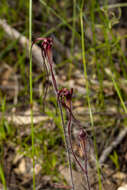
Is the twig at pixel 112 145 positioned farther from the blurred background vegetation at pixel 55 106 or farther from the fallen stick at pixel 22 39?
the fallen stick at pixel 22 39

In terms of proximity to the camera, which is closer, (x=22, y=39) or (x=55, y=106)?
(x=55, y=106)

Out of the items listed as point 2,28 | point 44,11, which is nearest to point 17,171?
point 2,28

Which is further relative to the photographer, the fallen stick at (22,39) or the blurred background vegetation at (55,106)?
the fallen stick at (22,39)

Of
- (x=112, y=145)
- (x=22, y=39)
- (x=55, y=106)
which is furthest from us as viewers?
(x=22, y=39)

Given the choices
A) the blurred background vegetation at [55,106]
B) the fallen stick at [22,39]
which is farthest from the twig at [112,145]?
the fallen stick at [22,39]

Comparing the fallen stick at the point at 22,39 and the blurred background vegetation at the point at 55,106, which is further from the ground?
the fallen stick at the point at 22,39

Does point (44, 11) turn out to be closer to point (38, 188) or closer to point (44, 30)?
point (44, 30)

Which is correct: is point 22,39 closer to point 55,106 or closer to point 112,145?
point 55,106

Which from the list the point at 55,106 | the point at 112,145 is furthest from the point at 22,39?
the point at 112,145

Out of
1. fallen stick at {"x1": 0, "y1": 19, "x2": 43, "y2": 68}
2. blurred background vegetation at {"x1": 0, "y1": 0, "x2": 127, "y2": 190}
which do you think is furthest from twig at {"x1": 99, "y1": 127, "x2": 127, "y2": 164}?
fallen stick at {"x1": 0, "y1": 19, "x2": 43, "y2": 68}
